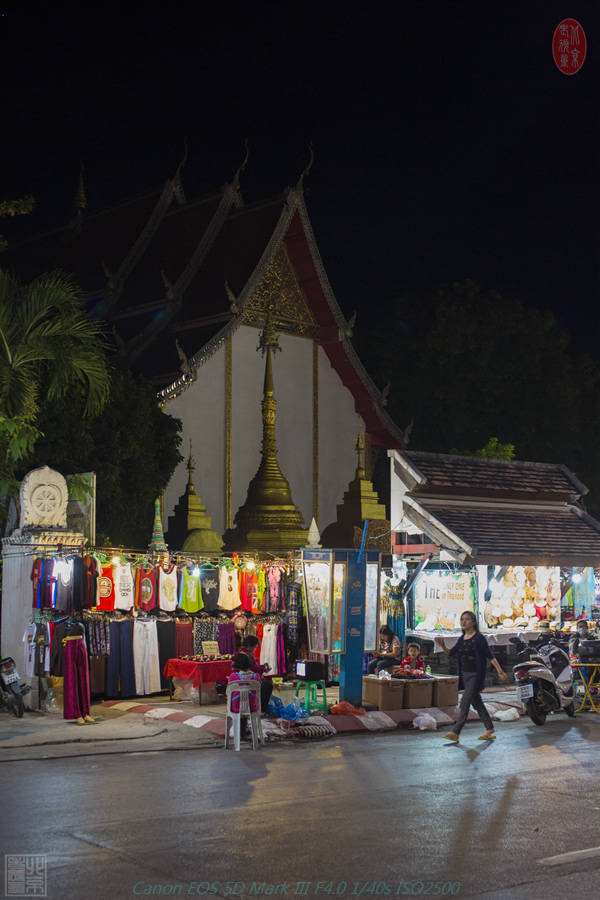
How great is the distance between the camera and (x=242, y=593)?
1766 centimetres

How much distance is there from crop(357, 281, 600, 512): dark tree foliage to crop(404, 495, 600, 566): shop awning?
12742 mm

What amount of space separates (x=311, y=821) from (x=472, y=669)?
4.81 m

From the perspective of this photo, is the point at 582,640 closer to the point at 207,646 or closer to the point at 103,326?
the point at 207,646

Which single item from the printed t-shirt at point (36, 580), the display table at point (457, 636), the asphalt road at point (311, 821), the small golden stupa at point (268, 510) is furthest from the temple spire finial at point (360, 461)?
the asphalt road at point (311, 821)

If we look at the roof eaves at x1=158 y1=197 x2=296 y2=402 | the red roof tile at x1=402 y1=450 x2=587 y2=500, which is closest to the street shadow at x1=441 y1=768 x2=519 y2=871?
the red roof tile at x1=402 y1=450 x2=587 y2=500

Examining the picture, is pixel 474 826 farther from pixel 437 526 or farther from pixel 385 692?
pixel 437 526

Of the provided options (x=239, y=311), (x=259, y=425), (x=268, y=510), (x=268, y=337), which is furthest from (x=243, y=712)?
(x=268, y=337)

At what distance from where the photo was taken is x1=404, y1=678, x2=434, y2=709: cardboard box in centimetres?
1386

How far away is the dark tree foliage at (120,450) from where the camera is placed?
18125 millimetres

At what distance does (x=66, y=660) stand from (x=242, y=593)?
481 cm

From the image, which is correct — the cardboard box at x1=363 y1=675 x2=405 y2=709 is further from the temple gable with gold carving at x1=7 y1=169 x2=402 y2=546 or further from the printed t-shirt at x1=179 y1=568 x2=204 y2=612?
the temple gable with gold carving at x1=7 y1=169 x2=402 y2=546

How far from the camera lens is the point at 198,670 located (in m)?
15.2

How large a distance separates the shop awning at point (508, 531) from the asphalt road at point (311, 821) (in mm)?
7127

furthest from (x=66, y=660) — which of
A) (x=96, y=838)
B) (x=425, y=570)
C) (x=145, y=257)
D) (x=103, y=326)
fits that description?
(x=145, y=257)
